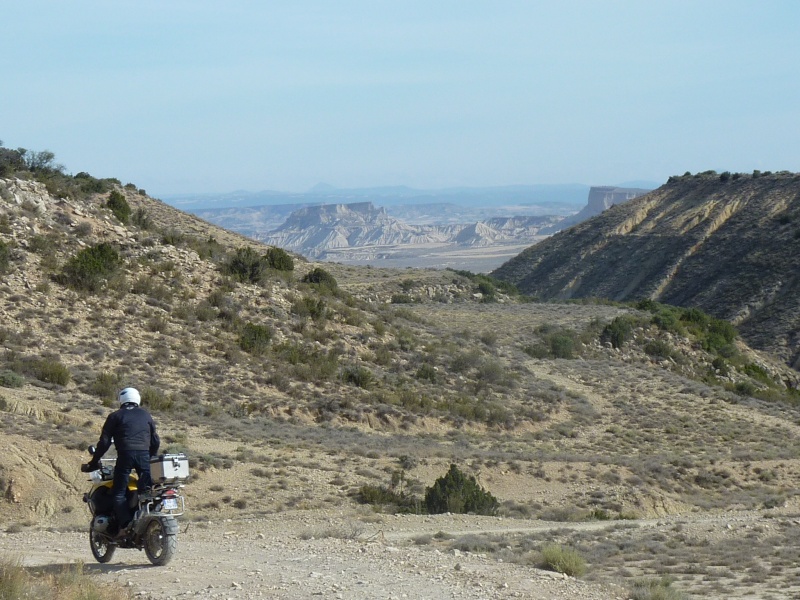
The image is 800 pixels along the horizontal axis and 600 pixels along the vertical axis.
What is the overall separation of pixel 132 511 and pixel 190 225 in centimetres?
4315

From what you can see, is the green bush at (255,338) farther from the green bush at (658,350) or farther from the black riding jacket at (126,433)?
the green bush at (658,350)

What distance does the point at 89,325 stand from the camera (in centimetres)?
2461

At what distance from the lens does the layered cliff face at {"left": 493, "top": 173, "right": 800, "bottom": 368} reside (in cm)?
5919

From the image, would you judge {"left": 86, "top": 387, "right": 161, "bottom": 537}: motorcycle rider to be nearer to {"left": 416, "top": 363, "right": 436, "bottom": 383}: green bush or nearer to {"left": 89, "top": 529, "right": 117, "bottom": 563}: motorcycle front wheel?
{"left": 89, "top": 529, "right": 117, "bottom": 563}: motorcycle front wheel

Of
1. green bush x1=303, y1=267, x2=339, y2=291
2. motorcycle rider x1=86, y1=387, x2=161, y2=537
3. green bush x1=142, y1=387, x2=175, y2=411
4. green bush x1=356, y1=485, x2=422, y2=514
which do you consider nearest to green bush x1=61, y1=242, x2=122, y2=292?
green bush x1=142, y1=387, x2=175, y2=411

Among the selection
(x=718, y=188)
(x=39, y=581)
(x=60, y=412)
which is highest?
(x=718, y=188)

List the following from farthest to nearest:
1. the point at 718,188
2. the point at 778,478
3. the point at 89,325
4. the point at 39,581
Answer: the point at 718,188 < the point at 89,325 < the point at 778,478 < the point at 39,581

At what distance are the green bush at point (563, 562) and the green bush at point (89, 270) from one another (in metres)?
19.2

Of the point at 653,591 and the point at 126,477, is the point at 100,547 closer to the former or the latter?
the point at 126,477

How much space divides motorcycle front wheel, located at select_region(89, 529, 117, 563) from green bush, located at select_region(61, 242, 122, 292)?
18.1 m

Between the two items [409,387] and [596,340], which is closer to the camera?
[409,387]

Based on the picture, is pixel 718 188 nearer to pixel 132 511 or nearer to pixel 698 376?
pixel 698 376

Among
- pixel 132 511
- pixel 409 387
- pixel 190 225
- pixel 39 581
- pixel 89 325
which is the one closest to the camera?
pixel 39 581

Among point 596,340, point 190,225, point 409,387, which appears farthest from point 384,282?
point 409,387
